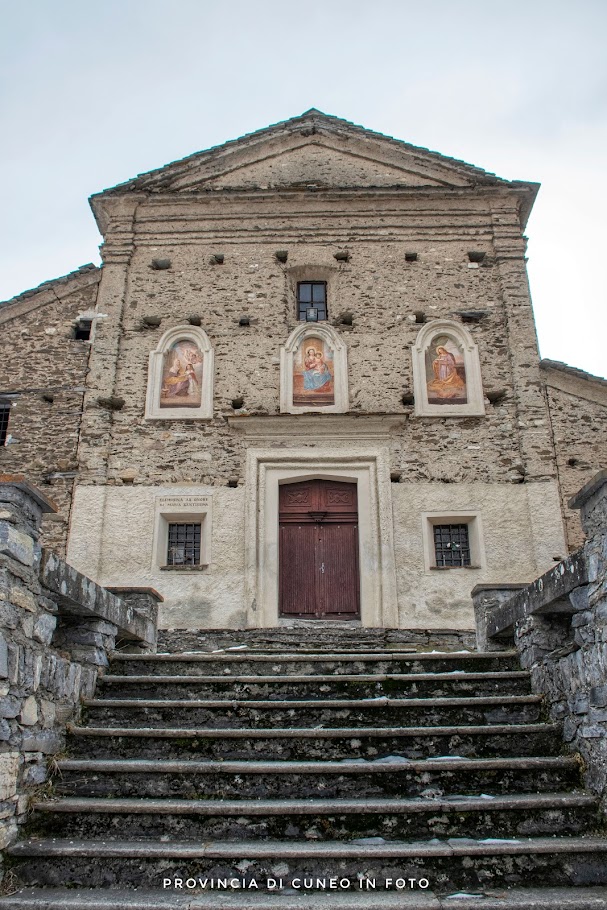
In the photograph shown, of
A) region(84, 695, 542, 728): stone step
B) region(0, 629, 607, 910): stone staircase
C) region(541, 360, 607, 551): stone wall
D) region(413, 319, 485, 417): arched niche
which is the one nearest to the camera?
region(0, 629, 607, 910): stone staircase

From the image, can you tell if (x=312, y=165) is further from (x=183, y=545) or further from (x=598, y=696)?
(x=598, y=696)

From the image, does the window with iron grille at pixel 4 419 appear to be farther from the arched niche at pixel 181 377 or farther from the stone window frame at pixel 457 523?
the stone window frame at pixel 457 523

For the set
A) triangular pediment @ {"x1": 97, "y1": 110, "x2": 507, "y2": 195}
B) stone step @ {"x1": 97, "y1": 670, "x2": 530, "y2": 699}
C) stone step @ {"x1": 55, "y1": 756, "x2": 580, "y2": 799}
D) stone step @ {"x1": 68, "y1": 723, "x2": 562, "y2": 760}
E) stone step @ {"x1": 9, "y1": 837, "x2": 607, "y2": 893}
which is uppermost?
triangular pediment @ {"x1": 97, "y1": 110, "x2": 507, "y2": 195}

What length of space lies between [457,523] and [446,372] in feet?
8.92

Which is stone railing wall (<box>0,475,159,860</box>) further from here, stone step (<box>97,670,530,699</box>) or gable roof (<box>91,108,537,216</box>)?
gable roof (<box>91,108,537,216</box>)

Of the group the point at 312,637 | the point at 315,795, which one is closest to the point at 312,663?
the point at 315,795

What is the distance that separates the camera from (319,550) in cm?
1202

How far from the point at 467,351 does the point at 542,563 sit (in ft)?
13.1

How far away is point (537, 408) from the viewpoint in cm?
1249

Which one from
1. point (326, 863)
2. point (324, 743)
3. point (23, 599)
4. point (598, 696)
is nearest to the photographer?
point (326, 863)

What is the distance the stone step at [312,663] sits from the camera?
660cm

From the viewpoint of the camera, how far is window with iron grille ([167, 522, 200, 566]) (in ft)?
38.9

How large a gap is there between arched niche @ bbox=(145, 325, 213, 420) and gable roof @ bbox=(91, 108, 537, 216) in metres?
3.31

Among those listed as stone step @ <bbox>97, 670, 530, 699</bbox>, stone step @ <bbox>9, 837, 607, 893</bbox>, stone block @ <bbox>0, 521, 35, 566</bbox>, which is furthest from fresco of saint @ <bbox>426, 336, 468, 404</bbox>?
stone step @ <bbox>9, 837, 607, 893</bbox>
